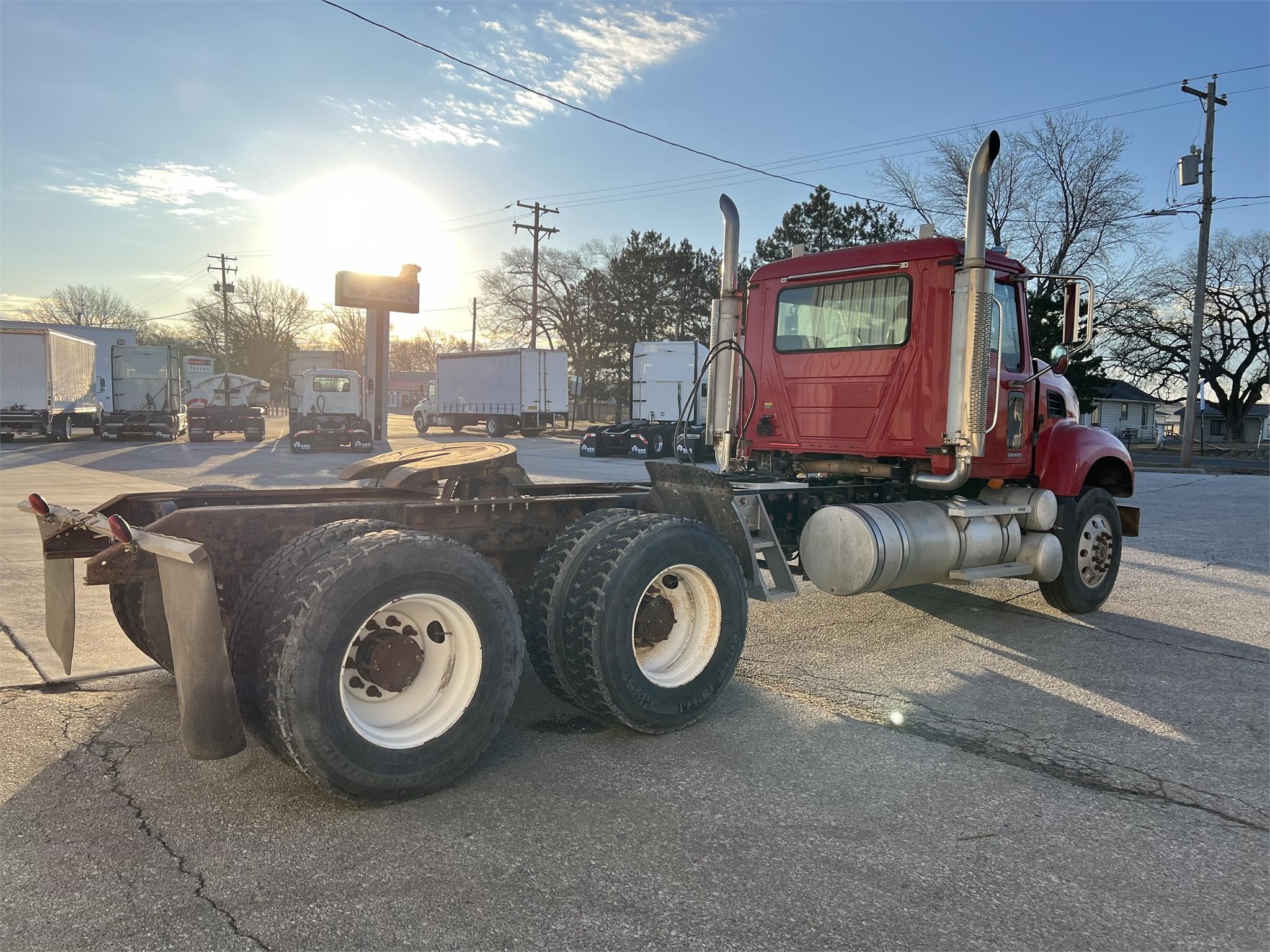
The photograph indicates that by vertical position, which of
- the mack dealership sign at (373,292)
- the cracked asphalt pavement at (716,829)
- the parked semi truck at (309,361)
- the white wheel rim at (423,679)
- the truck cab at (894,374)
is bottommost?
the cracked asphalt pavement at (716,829)

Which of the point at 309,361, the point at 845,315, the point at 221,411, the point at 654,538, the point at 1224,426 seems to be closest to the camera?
the point at 654,538

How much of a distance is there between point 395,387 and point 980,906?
125 m

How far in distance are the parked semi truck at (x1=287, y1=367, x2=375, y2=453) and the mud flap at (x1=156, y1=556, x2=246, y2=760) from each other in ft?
82.0

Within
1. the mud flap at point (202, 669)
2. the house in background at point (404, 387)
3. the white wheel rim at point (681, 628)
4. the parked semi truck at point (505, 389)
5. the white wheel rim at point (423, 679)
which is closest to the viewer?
the mud flap at point (202, 669)

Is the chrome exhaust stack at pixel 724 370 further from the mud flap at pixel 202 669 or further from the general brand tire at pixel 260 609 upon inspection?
the mud flap at pixel 202 669

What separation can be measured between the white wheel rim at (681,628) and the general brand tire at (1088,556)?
146 inches

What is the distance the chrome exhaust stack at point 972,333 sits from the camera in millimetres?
5770

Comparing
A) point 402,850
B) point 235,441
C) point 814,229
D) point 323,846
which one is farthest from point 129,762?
point 814,229

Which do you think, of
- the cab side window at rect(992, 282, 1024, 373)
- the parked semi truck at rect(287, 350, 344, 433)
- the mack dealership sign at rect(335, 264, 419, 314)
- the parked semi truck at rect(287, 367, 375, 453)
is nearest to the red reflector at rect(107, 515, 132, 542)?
the cab side window at rect(992, 282, 1024, 373)

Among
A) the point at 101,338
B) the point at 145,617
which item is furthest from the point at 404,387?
the point at 145,617

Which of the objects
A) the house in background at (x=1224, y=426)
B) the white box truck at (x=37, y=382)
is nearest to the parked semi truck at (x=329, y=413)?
the white box truck at (x=37, y=382)

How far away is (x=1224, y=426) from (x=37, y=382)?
6996 cm

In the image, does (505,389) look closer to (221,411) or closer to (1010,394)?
(221,411)

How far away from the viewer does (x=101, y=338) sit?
3919 centimetres
